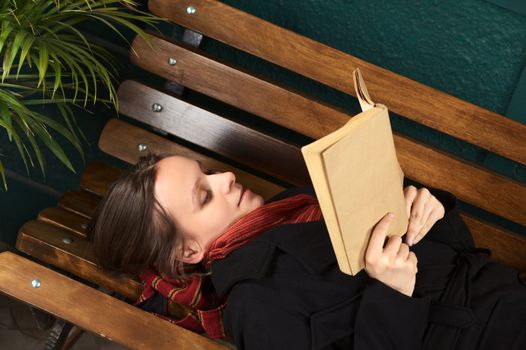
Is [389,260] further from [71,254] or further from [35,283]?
[71,254]

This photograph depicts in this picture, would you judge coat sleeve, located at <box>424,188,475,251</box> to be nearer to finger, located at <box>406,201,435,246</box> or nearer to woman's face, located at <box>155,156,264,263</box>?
finger, located at <box>406,201,435,246</box>

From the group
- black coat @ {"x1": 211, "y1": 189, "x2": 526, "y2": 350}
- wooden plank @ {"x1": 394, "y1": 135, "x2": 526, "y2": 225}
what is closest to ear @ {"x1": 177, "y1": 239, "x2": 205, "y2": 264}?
black coat @ {"x1": 211, "y1": 189, "x2": 526, "y2": 350}

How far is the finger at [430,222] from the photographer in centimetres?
219

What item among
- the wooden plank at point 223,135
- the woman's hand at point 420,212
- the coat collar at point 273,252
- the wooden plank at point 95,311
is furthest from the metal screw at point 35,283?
the woman's hand at point 420,212

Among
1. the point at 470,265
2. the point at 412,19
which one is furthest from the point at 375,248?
the point at 412,19

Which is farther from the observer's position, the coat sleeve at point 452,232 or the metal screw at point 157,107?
the metal screw at point 157,107

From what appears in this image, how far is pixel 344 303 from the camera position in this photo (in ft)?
6.69

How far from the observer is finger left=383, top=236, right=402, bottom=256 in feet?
6.08

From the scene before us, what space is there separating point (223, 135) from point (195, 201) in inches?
23.4

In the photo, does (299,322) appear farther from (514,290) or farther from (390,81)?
(390,81)

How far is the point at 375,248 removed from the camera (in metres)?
1.81

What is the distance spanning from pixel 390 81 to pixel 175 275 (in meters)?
0.98

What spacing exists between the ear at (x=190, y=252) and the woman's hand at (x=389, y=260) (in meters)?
0.58

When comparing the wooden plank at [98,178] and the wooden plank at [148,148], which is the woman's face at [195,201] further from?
the wooden plank at [98,178]
